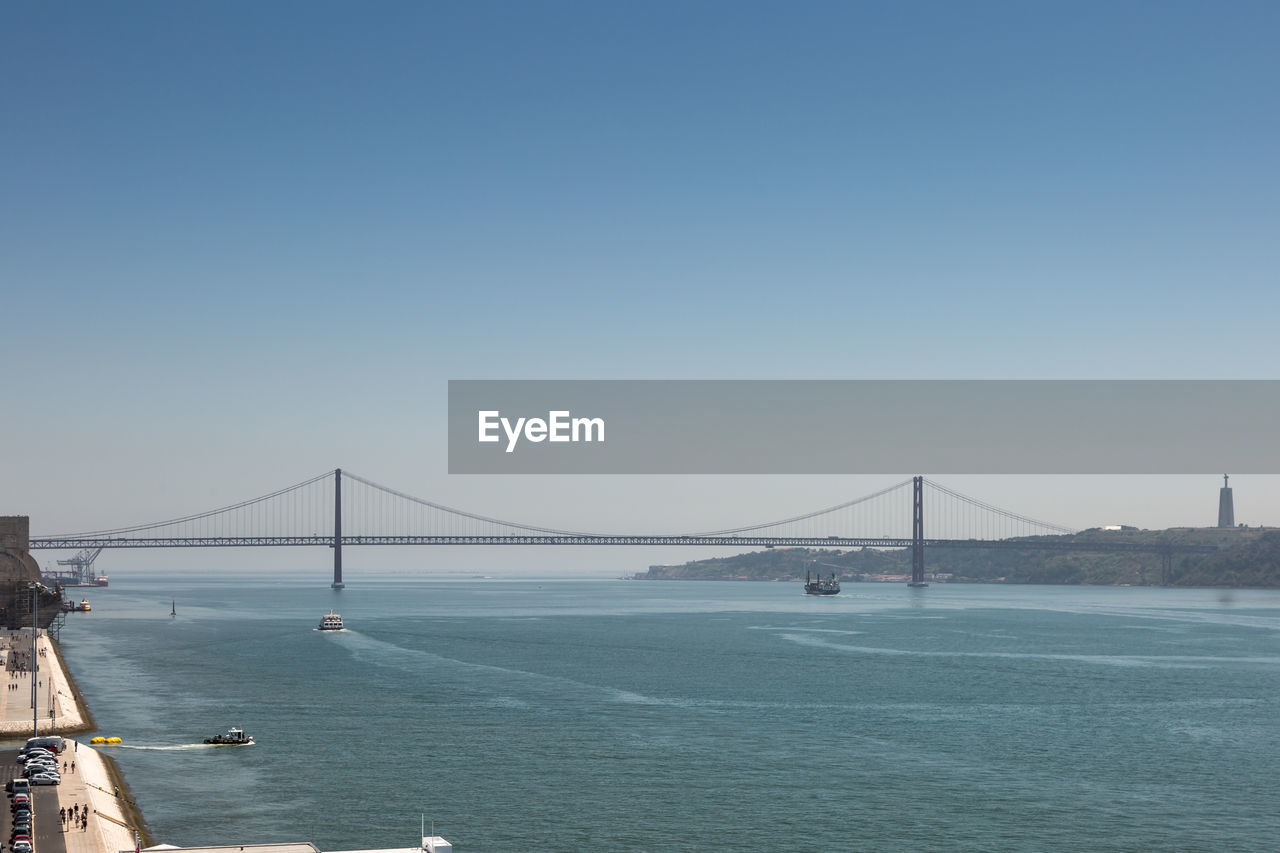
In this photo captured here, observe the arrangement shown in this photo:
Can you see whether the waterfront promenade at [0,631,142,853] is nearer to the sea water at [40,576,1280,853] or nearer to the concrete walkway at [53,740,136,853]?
the concrete walkway at [53,740,136,853]

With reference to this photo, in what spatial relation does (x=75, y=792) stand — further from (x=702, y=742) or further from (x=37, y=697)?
(x=37, y=697)

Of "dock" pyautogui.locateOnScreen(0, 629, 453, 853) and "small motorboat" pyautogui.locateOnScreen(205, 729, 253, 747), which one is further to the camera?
"small motorboat" pyautogui.locateOnScreen(205, 729, 253, 747)

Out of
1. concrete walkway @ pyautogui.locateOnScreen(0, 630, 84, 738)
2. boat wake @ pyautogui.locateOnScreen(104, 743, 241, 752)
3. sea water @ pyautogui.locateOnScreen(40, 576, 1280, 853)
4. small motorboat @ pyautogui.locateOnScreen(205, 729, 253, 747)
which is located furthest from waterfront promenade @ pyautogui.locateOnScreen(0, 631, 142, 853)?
small motorboat @ pyautogui.locateOnScreen(205, 729, 253, 747)

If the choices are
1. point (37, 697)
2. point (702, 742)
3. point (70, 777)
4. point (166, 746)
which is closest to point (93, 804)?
point (70, 777)

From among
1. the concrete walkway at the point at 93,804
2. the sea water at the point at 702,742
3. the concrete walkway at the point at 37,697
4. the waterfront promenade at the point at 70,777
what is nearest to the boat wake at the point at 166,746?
the sea water at the point at 702,742

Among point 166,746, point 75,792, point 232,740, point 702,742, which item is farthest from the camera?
point 702,742

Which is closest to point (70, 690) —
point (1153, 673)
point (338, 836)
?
point (338, 836)
